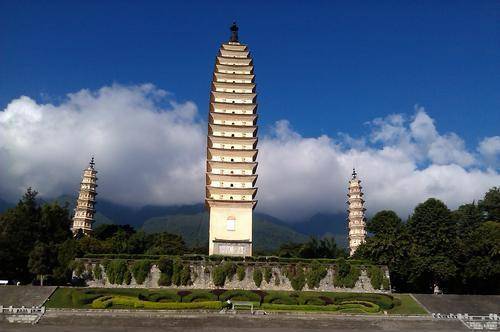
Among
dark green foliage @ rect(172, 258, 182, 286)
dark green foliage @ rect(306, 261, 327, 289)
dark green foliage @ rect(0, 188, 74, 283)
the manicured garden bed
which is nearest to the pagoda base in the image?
dark green foliage @ rect(172, 258, 182, 286)

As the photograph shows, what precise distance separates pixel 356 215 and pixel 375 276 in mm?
25248

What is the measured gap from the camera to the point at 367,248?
39.6 m

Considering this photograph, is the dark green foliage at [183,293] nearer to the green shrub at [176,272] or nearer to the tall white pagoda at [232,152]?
the green shrub at [176,272]

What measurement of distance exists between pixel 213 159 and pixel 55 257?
1774 cm

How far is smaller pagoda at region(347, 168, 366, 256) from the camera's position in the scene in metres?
61.0

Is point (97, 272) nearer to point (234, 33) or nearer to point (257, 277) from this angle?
point (257, 277)

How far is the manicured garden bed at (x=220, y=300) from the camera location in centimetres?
3025

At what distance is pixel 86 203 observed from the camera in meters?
60.9

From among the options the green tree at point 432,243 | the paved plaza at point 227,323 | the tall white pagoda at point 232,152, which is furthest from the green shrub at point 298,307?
the tall white pagoda at point 232,152

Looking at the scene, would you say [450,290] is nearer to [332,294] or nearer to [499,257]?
[499,257]

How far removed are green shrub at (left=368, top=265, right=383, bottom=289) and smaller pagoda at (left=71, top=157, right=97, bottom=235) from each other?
3840 centimetres

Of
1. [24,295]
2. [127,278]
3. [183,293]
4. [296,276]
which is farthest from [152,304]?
[296,276]

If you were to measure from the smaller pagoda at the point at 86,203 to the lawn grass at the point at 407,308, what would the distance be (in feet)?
137

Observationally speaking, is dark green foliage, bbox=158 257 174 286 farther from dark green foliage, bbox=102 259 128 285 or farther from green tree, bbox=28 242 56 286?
green tree, bbox=28 242 56 286
